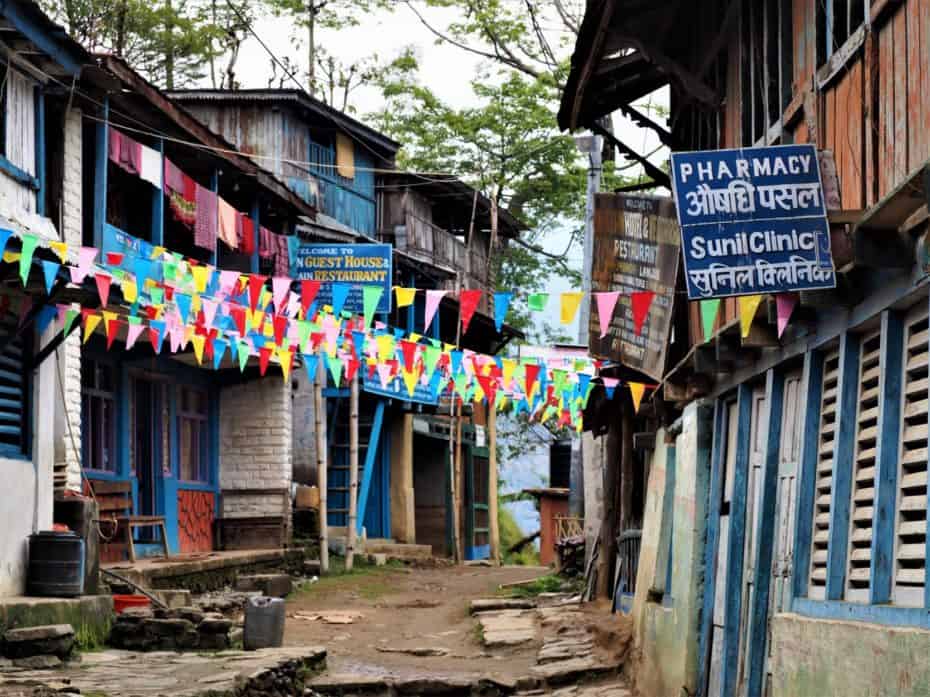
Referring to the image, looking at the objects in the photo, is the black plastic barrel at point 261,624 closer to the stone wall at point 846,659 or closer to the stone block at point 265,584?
A: the stone block at point 265,584

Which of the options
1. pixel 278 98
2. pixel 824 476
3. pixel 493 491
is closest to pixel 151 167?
pixel 278 98

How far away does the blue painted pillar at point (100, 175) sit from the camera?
1789 centimetres

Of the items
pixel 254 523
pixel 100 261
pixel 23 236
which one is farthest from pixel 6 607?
pixel 254 523

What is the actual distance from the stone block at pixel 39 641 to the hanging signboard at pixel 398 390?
14.4 m

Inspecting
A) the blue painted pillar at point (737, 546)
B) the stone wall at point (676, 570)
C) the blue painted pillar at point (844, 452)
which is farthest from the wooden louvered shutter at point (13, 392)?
the blue painted pillar at point (844, 452)

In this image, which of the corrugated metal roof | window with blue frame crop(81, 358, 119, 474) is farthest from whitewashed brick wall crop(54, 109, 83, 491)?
the corrugated metal roof

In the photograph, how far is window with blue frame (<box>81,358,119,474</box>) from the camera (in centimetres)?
2034

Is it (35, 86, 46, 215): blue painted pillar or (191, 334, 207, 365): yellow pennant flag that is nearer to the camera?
(35, 86, 46, 215): blue painted pillar

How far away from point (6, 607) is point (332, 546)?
46.6ft

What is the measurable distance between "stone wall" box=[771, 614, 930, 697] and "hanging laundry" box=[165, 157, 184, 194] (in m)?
13.6

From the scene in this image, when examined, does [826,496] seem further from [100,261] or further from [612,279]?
[100,261]

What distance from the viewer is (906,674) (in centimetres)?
638

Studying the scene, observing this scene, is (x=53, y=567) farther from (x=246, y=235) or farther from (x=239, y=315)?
(x=246, y=235)

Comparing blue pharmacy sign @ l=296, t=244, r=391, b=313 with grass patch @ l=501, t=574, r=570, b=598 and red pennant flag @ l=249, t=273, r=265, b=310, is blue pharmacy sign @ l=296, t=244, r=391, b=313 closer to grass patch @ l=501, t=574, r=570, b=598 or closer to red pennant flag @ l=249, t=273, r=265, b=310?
grass patch @ l=501, t=574, r=570, b=598
